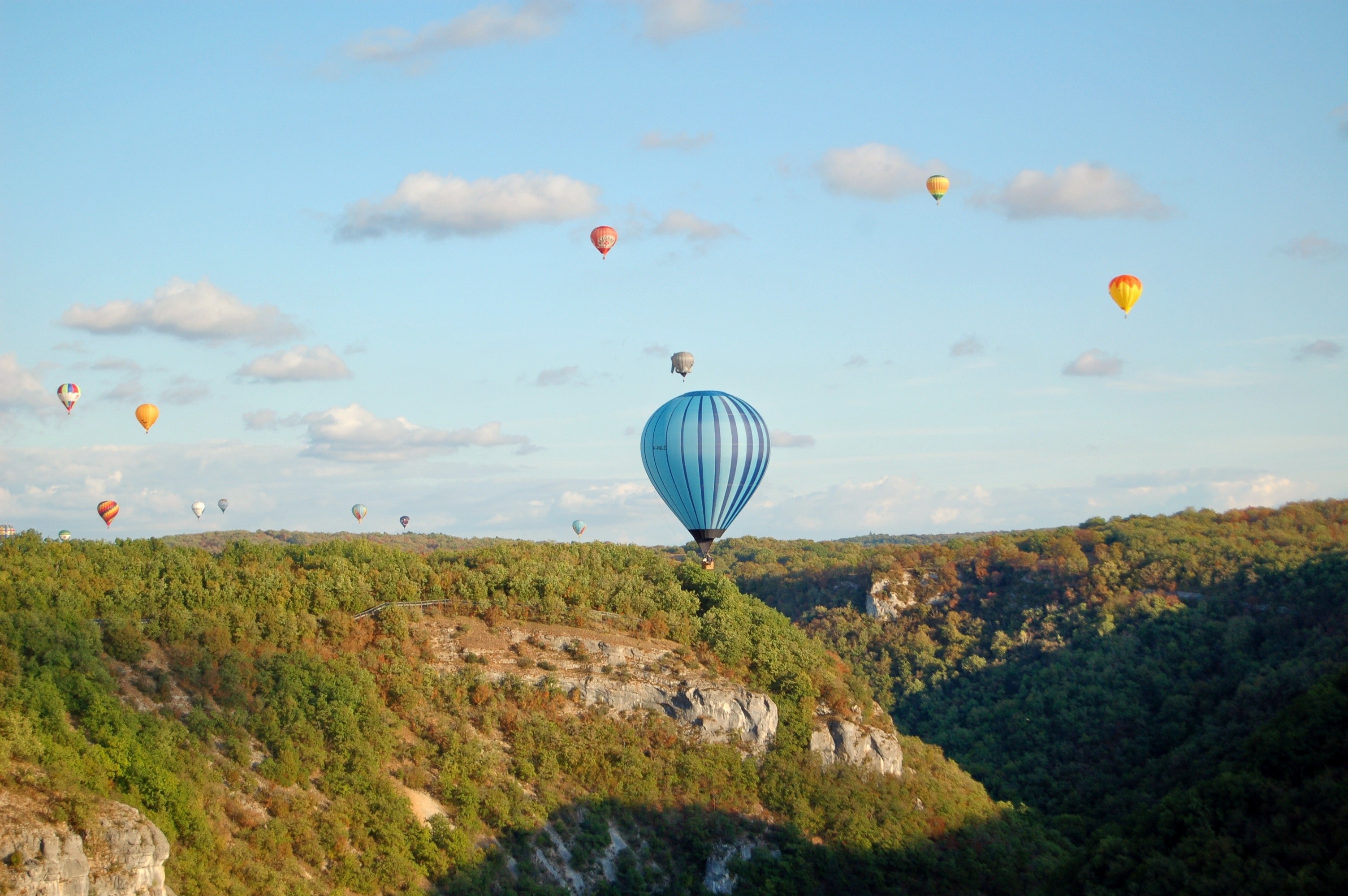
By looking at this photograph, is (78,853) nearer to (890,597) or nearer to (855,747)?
(855,747)

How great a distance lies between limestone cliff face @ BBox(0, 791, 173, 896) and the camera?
89.9ft

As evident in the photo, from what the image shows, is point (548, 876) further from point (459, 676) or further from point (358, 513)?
point (358, 513)

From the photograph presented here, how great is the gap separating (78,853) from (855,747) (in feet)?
106

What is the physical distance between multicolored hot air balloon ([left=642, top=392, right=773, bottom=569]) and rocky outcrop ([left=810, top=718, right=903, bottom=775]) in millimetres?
10614

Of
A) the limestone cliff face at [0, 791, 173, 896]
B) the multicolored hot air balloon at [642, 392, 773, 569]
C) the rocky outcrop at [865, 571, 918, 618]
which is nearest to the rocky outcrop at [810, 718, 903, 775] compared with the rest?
the multicolored hot air balloon at [642, 392, 773, 569]

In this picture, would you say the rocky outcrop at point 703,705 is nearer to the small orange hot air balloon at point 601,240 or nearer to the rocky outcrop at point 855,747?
the rocky outcrop at point 855,747

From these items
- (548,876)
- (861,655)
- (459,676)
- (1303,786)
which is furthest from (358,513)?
(1303,786)

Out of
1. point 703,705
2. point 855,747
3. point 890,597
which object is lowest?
point 855,747

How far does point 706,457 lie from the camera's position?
5753cm

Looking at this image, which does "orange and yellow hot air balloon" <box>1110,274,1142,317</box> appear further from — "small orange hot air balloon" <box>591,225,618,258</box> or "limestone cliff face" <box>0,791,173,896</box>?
"limestone cliff face" <box>0,791,173,896</box>

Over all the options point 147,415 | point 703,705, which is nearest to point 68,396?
point 147,415

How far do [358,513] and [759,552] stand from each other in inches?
2062

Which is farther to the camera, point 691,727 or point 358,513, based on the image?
point 358,513

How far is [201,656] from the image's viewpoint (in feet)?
139
